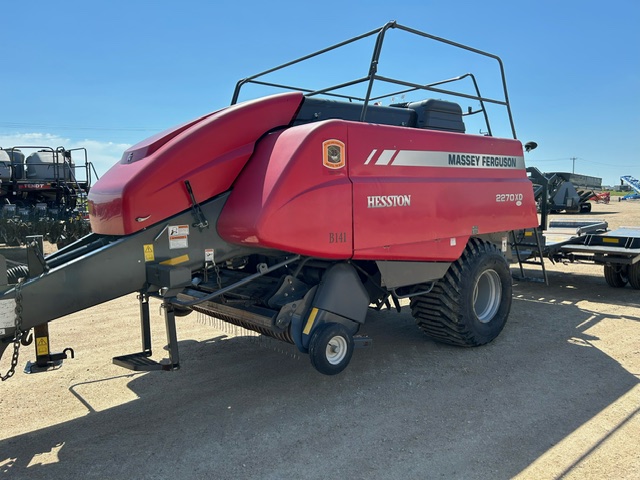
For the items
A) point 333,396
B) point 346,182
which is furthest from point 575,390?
point 346,182

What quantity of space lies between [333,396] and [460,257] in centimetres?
187

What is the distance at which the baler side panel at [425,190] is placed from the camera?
397cm

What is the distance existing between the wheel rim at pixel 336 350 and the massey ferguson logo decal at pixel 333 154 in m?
1.31

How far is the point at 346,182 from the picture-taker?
3.84 m

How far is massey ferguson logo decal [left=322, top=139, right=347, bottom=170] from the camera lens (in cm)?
371

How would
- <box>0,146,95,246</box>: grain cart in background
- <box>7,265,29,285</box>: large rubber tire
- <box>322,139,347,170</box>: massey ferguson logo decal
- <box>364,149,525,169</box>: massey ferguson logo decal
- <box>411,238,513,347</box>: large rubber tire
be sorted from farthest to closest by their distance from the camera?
<box>0,146,95,246</box>: grain cart in background, <box>411,238,513,347</box>: large rubber tire, <box>364,149,525,169</box>: massey ferguson logo decal, <box>322,139,347,170</box>: massey ferguson logo decal, <box>7,265,29,285</box>: large rubber tire

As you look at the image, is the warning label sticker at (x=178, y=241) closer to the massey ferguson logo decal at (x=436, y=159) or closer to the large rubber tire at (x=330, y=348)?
the large rubber tire at (x=330, y=348)

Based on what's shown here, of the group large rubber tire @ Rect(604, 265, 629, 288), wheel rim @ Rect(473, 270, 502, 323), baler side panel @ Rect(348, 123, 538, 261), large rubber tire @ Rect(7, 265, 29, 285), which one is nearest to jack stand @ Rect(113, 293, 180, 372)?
large rubber tire @ Rect(7, 265, 29, 285)

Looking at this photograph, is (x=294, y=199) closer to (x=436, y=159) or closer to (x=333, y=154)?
(x=333, y=154)

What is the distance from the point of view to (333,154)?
12.4 feet

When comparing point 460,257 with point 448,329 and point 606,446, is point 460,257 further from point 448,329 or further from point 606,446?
point 606,446

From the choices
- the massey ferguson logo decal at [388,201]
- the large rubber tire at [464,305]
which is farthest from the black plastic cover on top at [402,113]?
the large rubber tire at [464,305]

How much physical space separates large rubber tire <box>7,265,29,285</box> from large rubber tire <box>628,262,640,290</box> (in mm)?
7941

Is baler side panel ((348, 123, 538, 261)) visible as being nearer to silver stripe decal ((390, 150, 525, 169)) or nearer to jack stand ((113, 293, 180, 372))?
silver stripe decal ((390, 150, 525, 169))
